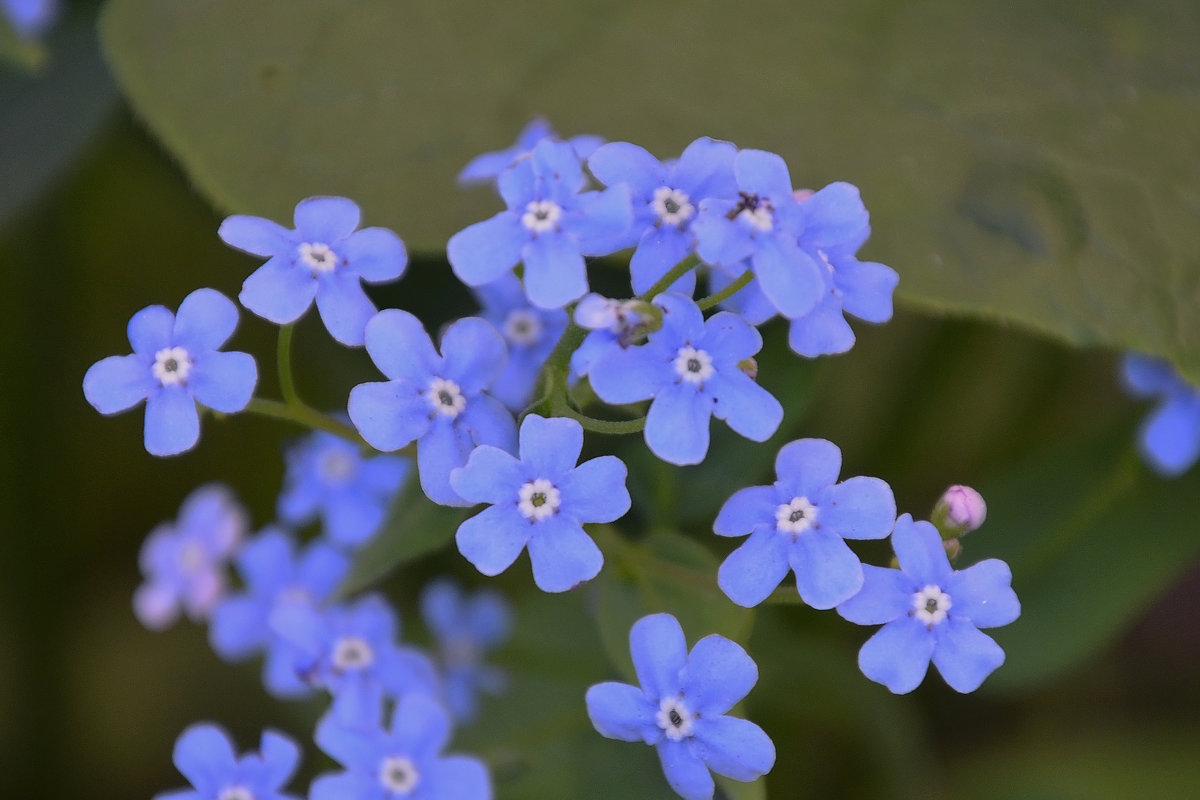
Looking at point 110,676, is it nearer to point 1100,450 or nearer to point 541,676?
point 541,676

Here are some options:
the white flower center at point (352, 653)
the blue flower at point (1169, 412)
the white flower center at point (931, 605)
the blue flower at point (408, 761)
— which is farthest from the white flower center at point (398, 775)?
the blue flower at point (1169, 412)

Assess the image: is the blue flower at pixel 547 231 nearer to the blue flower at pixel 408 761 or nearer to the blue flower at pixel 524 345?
→ the blue flower at pixel 524 345

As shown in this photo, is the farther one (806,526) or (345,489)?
(345,489)

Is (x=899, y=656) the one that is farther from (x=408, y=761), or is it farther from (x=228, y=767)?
(x=228, y=767)

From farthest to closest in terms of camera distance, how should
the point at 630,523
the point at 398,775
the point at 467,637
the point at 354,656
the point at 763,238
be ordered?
1. the point at 467,637
2. the point at 630,523
3. the point at 354,656
4. the point at 398,775
5. the point at 763,238

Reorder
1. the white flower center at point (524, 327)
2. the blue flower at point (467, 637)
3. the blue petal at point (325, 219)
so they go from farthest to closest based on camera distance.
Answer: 1. the blue flower at point (467, 637)
2. the white flower center at point (524, 327)
3. the blue petal at point (325, 219)

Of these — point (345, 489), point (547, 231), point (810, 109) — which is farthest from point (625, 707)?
point (810, 109)

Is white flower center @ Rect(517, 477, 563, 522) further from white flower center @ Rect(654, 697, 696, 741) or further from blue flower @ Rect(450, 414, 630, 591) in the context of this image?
white flower center @ Rect(654, 697, 696, 741)
